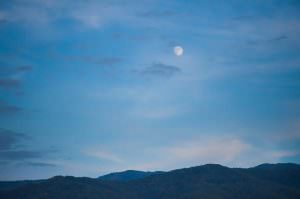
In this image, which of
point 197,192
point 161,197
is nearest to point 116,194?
point 161,197

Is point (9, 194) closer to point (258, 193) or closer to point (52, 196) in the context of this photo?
point (52, 196)

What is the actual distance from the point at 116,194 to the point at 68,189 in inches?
1000

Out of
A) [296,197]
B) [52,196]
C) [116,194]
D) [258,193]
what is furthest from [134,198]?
[296,197]

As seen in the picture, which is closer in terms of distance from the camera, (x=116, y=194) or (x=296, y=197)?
(x=296, y=197)

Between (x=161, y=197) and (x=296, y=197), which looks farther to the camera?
(x=161, y=197)

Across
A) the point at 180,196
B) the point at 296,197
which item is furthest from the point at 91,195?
the point at 296,197

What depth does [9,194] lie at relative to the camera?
19912 centimetres

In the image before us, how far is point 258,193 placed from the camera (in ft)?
625

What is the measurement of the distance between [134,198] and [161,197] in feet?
47.1

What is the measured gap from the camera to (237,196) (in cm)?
18812

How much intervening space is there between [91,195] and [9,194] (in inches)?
1816

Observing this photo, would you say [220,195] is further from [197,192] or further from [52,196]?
[52,196]

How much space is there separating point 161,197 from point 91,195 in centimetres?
3716

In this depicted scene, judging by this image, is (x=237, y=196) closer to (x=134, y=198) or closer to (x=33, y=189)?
(x=134, y=198)
